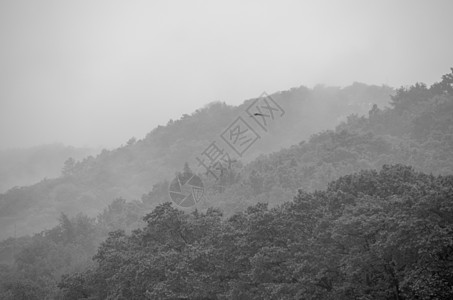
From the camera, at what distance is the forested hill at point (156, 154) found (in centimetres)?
7406

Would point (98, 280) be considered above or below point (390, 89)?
above

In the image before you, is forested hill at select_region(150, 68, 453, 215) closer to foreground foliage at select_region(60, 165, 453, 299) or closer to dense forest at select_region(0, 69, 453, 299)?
dense forest at select_region(0, 69, 453, 299)

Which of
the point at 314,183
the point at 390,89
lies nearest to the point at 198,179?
the point at 314,183

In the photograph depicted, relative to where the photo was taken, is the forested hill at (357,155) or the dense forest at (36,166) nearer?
the forested hill at (357,155)

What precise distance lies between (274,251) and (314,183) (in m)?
26.0

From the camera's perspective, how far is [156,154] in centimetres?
8950

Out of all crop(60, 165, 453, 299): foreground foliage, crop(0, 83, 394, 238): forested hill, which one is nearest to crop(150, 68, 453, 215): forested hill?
crop(60, 165, 453, 299): foreground foliage

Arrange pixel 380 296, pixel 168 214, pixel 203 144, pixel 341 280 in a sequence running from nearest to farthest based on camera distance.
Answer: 1. pixel 380 296
2. pixel 341 280
3. pixel 168 214
4. pixel 203 144

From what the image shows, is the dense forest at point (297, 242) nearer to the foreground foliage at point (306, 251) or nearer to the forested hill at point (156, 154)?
the foreground foliage at point (306, 251)

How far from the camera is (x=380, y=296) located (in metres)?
14.9

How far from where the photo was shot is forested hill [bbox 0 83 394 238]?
243 feet

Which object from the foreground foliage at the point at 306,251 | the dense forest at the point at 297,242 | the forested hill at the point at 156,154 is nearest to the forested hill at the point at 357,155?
the dense forest at the point at 297,242

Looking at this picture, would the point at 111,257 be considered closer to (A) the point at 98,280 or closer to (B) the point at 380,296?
(A) the point at 98,280

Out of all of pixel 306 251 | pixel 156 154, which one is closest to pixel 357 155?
pixel 306 251
